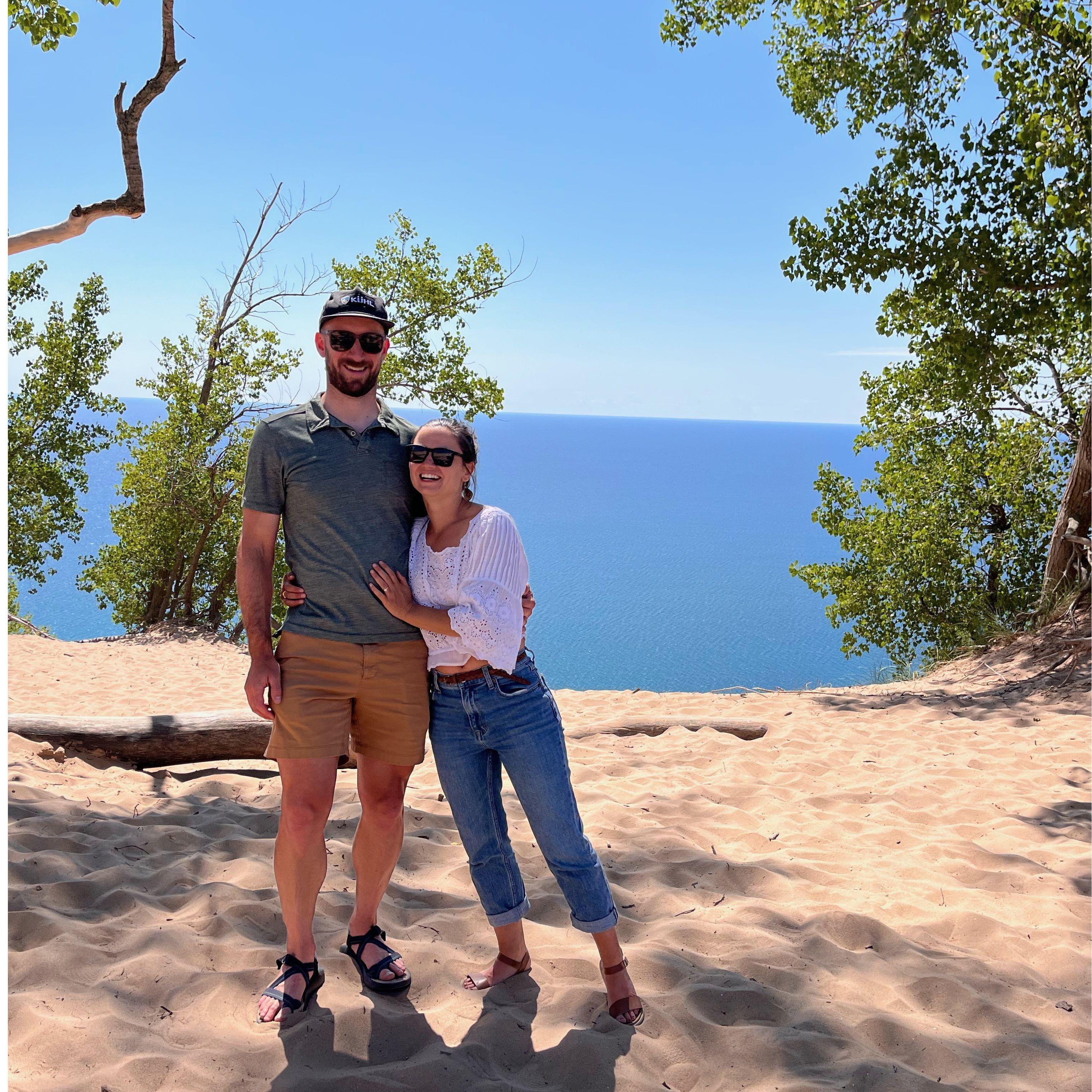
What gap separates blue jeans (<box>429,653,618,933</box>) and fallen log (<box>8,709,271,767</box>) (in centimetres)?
303

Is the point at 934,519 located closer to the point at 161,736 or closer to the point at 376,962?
the point at 161,736

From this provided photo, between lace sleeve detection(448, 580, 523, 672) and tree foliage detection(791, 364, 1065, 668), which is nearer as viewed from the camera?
lace sleeve detection(448, 580, 523, 672)

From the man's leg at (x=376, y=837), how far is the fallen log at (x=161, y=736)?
2.66 metres

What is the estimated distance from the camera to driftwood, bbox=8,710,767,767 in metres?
5.48

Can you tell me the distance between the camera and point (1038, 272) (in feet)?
27.0

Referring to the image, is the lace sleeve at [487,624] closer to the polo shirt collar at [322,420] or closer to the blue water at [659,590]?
the polo shirt collar at [322,420]

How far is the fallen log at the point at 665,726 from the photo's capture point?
264 inches

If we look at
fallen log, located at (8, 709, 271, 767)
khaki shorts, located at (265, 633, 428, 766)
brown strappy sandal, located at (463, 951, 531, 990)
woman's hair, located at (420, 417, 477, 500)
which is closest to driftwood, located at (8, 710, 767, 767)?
fallen log, located at (8, 709, 271, 767)

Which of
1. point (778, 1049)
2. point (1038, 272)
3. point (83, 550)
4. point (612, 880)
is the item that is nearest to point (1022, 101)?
point (1038, 272)

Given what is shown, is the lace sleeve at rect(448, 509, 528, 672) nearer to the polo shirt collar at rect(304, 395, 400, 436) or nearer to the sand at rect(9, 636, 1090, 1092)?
the polo shirt collar at rect(304, 395, 400, 436)

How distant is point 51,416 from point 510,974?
18.0 meters

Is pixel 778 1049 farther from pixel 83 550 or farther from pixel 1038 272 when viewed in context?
pixel 83 550

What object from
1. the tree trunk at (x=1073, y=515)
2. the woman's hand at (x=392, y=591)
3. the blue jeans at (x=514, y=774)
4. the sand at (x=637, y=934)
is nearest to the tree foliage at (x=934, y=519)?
the tree trunk at (x=1073, y=515)

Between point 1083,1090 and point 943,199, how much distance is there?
26.1ft
